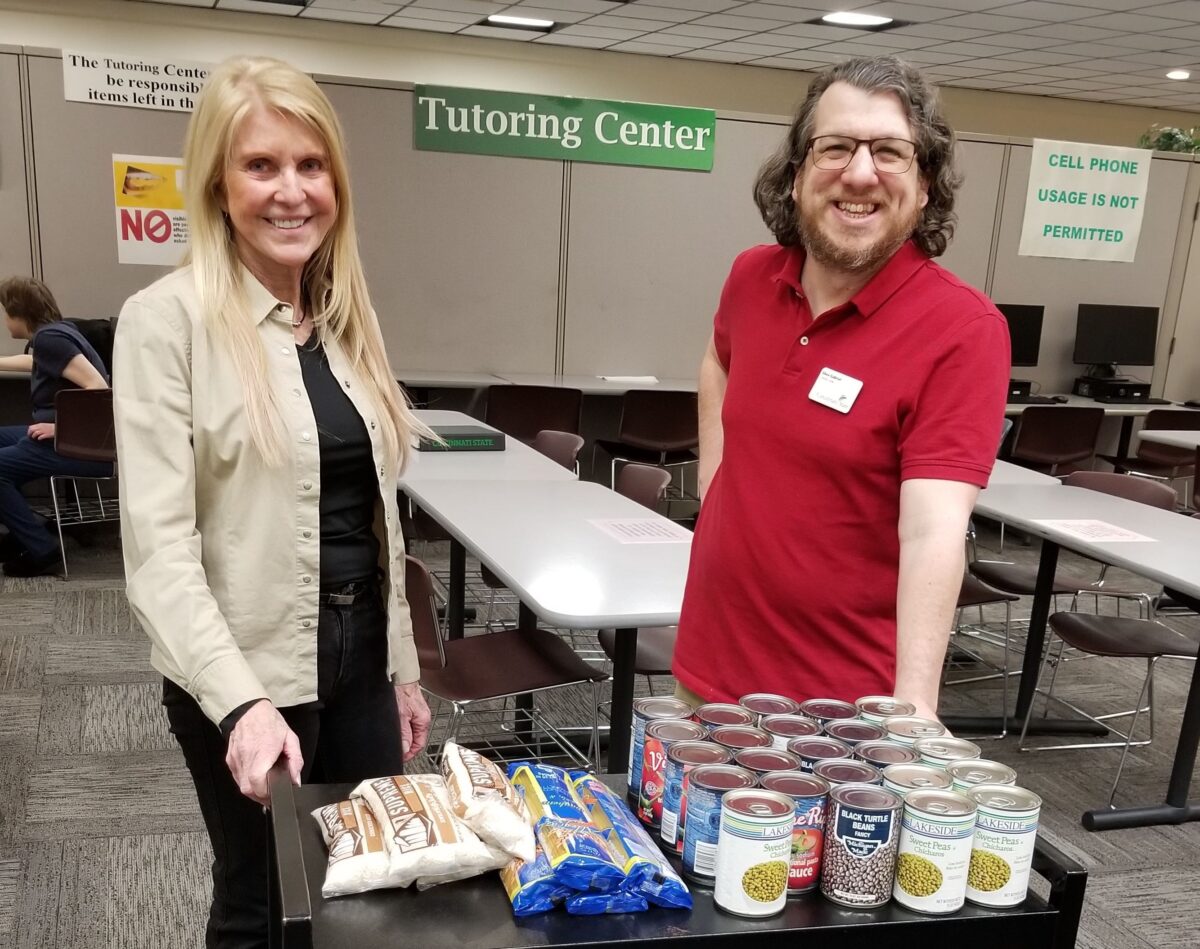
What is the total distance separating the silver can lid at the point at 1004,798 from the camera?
82 centimetres

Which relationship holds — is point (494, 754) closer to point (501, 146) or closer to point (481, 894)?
point (481, 894)

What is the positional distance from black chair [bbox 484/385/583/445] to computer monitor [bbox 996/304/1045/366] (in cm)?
291

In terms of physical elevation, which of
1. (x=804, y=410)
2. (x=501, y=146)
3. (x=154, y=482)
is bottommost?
(x=154, y=482)

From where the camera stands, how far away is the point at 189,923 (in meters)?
2.29

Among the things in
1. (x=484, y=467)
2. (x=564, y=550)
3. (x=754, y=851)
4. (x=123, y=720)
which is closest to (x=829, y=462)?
(x=754, y=851)

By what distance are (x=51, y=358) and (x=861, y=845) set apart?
4561 mm

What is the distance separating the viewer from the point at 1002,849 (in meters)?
0.83

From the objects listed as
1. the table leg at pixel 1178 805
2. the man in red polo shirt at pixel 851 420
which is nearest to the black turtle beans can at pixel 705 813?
the man in red polo shirt at pixel 851 420

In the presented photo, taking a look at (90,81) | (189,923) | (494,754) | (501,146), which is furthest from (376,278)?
(189,923)

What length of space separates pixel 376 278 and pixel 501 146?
101 cm

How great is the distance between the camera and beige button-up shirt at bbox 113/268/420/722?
1.18 metres

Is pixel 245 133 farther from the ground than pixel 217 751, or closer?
farther from the ground

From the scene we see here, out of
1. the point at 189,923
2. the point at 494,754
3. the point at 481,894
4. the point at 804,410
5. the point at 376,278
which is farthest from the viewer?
the point at 376,278

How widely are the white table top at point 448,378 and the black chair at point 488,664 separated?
2759 mm
